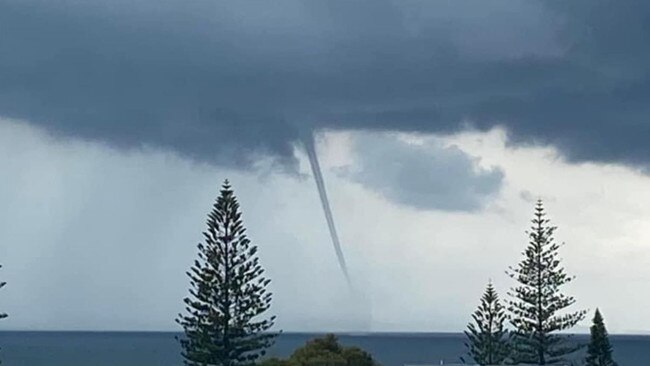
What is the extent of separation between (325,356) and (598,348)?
17701mm

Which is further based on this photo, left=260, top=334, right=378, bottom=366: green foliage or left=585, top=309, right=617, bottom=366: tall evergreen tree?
left=585, top=309, right=617, bottom=366: tall evergreen tree

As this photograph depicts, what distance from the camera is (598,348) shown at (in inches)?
2982

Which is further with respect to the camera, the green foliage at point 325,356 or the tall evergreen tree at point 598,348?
the tall evergreen tree at point 598,348

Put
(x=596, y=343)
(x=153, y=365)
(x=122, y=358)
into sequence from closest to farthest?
(x=596, y=343)
(x=153, y=365)
(x=122, y=358)

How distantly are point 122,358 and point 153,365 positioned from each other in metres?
35.9

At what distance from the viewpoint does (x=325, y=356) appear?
66188mm

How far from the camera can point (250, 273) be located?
200ft

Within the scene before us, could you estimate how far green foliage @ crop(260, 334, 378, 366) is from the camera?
65.2 metres

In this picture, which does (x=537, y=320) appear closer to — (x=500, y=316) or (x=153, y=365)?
(x=500, y=316)

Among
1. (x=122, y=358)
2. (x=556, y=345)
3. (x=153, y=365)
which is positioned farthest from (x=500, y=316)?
(x=122, y=358)

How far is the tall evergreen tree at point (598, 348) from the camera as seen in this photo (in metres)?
75.8

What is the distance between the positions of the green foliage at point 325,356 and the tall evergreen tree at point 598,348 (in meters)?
14.0

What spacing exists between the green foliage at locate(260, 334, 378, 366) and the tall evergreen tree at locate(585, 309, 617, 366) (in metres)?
14.0

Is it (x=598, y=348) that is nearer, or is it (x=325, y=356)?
(x=325, y=356)
